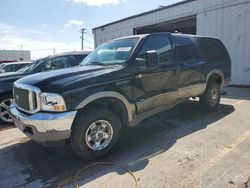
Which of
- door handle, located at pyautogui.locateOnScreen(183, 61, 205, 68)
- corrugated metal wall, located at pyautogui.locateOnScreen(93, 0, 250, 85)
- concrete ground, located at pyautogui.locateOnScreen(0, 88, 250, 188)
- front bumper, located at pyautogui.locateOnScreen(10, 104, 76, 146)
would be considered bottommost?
concrete ground, located at pyautogui.locateOnScreen(0, 88, 250, 188)

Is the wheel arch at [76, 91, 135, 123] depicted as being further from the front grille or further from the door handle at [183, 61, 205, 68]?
the door handle at [183, 61, 205, 68]

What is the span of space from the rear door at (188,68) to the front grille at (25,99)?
3.05 metres

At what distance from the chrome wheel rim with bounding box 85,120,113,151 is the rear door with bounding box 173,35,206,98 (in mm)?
2114

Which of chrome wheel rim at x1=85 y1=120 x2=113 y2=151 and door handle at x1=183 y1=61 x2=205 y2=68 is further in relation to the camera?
door handle at x1=183 y1=61 x2=205 y2=68

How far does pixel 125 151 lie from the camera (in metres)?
4.29

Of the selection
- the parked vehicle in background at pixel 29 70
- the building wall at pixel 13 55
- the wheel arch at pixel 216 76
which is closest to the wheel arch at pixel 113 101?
the parked vehicle in background at pixel 29 70

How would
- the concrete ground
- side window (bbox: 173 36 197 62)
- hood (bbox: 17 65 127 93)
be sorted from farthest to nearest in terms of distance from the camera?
side window (bbox: 173 36 197 62) → hood (bbox: 17 65 127 93) → the concrete ground

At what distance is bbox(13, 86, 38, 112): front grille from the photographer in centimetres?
368

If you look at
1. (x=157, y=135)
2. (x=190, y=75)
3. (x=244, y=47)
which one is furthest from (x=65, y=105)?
(x=244, y=47)

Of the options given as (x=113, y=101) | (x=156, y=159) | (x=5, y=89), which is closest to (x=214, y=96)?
(x=156, y=159)

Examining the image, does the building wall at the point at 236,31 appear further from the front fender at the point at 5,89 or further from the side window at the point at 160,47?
the front fender at the point at 5,89

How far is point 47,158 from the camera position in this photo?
13.7ft

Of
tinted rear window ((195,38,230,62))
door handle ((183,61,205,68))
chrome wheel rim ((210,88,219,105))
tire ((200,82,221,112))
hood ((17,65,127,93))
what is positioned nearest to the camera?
hood ((17,65,127,93))

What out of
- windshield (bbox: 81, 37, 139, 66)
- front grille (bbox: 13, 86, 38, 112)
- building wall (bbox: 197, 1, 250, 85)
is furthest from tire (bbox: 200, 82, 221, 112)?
building wall (bbox: 197, 1, 250, 85)
